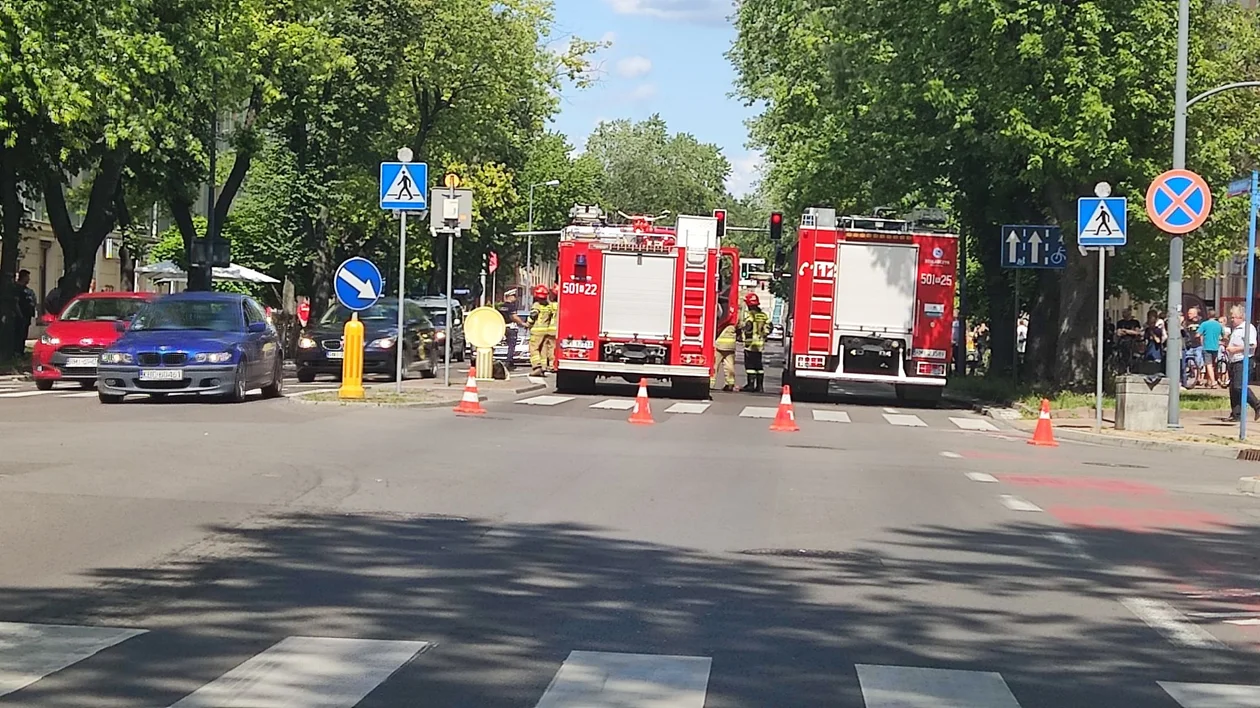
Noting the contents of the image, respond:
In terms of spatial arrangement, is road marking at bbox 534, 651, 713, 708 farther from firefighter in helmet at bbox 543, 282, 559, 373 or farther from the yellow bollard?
firefighter in helmet at bbox 543, 282, 559, 373

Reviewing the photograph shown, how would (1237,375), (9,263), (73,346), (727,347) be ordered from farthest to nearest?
(9,263) → (727,347) → (73,346) → (1237,375)

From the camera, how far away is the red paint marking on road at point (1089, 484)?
15273 millimetres

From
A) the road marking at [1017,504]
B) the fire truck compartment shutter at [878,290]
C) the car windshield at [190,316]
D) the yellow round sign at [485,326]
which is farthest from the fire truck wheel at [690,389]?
the road marking at [1017,504]

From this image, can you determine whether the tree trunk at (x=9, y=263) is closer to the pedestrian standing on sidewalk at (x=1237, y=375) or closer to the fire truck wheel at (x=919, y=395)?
the fire truck wheel at (x=919, y=395)

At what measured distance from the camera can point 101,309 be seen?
88.8 ft

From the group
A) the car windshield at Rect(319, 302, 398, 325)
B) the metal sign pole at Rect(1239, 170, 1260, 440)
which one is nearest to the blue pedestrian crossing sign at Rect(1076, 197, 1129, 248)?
the metal sign pole at Rect(1239, 170, 1260, 440)

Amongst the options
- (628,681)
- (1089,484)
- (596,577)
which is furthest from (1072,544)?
(628,681)

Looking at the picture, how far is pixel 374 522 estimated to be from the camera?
1114cm

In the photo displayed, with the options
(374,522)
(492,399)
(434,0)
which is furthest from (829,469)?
(434,0)

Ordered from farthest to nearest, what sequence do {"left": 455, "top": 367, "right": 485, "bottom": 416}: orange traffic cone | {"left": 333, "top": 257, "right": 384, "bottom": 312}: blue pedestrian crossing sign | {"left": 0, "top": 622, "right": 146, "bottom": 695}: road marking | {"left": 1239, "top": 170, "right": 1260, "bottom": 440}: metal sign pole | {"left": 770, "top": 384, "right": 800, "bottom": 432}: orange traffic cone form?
Answer: {"left": 333, "top": 257, "right": 384, "bottom": 312}: blue pedestrian crossing sign, {"left": 455, "top": 367, "right": 485, "bottom": 416}: orange traffic cone, {"left": 770, "top": 384, "right": 800, "bottom": 432}: orange traffic cone, {"left": 1239, "top": 170, "right": 1260, "bottom": 440}: metal sign pole, {"left": 0, "top": 622, "right": 146, "bottom": 695}: road marking

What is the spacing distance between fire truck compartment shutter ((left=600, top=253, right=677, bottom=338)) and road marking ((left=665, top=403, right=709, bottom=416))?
1.44 m

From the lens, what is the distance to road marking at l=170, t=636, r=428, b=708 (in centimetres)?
609

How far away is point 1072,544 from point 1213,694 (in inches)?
186

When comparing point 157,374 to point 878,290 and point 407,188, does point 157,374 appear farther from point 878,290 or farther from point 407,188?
point 878,290
